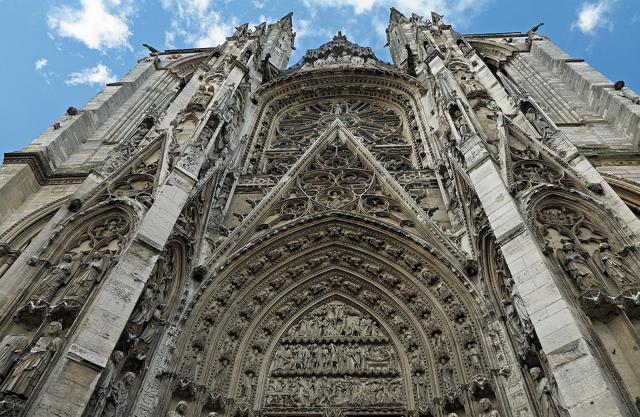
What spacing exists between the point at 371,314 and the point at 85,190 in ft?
16.3

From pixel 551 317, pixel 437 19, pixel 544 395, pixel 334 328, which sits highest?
pixel 437 19

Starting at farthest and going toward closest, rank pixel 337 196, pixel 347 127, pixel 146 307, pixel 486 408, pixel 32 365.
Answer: pixel 347 127 < pixel 337 196 < pixel 146 307 < pixel 486 408 < pixel 32 365

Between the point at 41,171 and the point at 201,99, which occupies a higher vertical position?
the point at 201,99

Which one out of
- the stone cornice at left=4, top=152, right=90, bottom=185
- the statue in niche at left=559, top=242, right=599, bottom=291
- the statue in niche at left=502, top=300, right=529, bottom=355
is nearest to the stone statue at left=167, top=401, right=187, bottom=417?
the statue in niche at left=502, top=300, right=529, bottom=355

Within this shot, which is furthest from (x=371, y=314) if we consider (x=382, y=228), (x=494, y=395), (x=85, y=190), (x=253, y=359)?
(x=85, y=190)

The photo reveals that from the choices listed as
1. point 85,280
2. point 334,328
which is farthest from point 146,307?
point 334,328

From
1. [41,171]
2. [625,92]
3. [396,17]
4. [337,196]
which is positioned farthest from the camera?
[396,17]

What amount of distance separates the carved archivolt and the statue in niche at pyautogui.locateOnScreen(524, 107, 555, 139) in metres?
3.01

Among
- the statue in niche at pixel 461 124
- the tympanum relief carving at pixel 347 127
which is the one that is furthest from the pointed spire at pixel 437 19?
the statue in niche at pixel 461 124

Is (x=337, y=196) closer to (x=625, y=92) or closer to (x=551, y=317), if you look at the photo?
(x=551, y=317)

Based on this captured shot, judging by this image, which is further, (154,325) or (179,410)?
(154,325)

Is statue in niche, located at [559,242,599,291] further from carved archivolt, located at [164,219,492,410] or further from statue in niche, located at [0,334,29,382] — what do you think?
statue in niche, located at [0,334,29,382]

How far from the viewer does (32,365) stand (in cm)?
502

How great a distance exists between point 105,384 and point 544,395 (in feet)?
15.1
